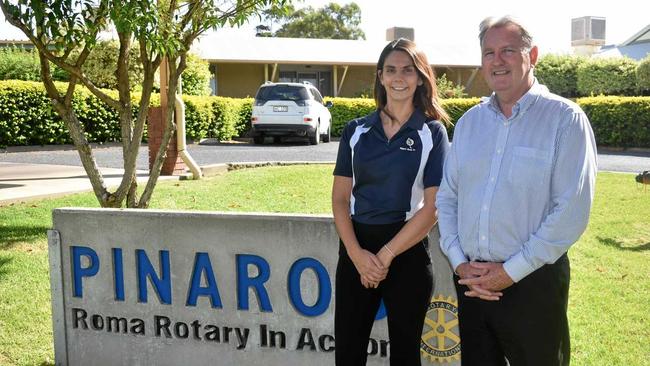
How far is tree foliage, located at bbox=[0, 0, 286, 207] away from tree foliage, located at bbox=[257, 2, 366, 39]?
1881 inches

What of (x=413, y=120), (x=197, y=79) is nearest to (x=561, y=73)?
(x=197, y=79)

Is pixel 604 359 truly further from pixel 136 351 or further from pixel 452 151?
→ pixel 136 351

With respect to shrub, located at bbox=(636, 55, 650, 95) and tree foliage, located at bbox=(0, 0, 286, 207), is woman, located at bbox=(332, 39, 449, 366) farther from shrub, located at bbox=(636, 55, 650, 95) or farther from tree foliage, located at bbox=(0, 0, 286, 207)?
shrub, located at bbox=(636, 55, 650, 95)

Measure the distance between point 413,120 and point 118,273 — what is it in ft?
6.90

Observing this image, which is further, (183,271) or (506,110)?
(183,271)

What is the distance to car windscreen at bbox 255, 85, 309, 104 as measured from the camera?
19484 millimetres

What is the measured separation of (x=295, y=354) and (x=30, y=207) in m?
5.99

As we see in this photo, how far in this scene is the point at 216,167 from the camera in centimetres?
1222

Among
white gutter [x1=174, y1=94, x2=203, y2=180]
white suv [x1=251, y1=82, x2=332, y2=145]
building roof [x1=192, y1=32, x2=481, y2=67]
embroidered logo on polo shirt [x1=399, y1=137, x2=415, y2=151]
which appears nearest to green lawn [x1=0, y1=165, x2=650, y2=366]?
white gutter [x1=174, y1=94, x2=203, y2=180]

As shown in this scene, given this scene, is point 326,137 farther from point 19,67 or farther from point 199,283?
point 199,283

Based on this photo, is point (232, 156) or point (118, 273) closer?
point (118, 273)

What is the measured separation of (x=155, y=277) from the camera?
415 centimetres

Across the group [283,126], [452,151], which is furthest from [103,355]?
[283,126]

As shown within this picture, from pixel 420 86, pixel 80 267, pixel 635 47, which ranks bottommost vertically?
pixel 80 267
